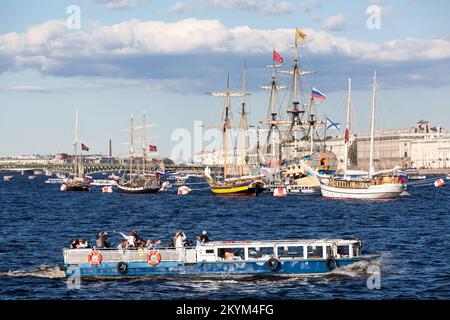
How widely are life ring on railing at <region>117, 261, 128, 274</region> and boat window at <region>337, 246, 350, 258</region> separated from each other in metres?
11.1

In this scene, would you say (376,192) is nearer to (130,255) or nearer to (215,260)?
(215,260)

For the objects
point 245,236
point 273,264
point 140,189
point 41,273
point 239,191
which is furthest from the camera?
point 140,189

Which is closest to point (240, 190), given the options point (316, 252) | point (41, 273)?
point (41, 273)

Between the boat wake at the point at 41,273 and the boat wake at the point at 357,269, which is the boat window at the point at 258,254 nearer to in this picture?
the boat wake at the point at 357,269

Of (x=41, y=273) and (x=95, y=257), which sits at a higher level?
(x=95, y=257)

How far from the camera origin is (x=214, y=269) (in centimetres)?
4847

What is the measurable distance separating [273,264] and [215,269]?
9.85 feet

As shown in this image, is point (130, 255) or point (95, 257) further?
point (130, 255)

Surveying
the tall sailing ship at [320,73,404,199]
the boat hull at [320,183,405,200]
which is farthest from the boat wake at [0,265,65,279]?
the boat hull at [320,183,405,200]

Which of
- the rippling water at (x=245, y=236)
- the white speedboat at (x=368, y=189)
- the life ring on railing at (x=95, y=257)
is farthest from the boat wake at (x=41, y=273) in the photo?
the white speedboat at (x=368, y=189)

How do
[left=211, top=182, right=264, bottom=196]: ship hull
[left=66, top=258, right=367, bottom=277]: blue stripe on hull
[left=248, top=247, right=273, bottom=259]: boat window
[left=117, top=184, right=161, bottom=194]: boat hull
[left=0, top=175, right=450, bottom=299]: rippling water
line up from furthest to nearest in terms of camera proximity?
[left=117, top=184, right=161, bottom=194]: boat hull < [left=211, top=182, right=264, bottom=196]: ship hull < [left=248, top=247, right=273, bottom=259]: boat window < [left=66, top=258, right=367, bottom=277]: blue stripe on hull < [left=0, top=175, right=450, bottom=299]: rippling water

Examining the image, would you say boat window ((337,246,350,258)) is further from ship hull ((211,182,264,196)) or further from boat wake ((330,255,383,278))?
ship hull ((211,182,264,196))

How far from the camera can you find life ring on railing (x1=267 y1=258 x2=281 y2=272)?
4825 cm
